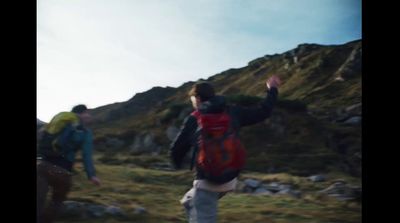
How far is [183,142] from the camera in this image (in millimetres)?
5586

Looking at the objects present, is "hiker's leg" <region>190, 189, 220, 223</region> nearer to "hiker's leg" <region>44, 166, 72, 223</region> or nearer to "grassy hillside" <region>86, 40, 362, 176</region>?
"hiker's leg" <region>44, 166, 72, 223</region>

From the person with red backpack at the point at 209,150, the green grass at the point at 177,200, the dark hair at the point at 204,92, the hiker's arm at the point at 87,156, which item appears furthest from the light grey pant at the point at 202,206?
the hiker's arm at the point at 87,156

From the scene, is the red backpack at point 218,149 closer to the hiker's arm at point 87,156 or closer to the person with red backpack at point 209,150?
the person with red backpack at point 209,150

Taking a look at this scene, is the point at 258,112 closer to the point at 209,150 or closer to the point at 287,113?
the point at 209,150

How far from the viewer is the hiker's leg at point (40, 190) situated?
6145 mm

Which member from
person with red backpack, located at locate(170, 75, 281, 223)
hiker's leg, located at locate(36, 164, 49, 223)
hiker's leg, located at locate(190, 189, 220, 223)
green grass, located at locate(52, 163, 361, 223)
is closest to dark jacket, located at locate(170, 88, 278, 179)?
person with red backpack, located at locate(170, 75, 281, 223)

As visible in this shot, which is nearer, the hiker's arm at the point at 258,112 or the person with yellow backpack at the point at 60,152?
the hiker's arm at the point at 258,112

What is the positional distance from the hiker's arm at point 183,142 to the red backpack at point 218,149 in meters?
0.09

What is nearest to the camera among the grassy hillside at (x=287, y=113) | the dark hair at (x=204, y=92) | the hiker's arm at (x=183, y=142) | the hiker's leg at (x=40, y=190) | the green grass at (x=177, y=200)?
the hiker's arm at (x=183, y=142)

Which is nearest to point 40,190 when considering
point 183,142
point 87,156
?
point 87,156

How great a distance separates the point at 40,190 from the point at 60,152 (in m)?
0.52
